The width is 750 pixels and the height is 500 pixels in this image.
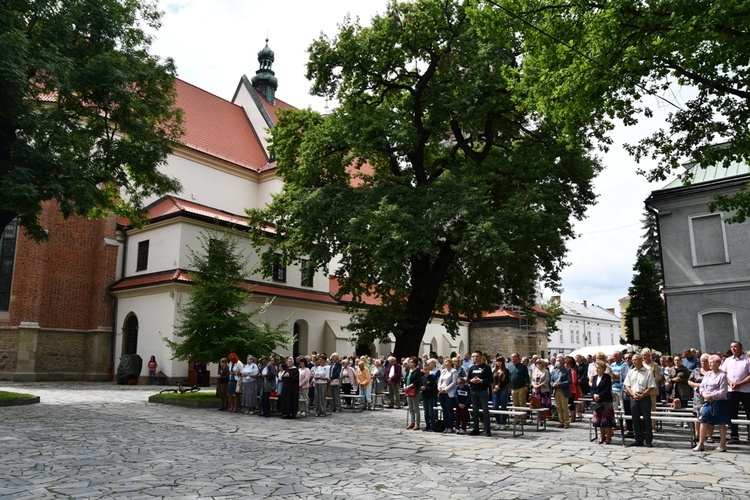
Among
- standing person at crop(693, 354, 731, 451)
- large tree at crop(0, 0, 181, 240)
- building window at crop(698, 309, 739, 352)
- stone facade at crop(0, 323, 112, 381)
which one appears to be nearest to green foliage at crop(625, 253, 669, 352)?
building window at crop(698, 309, 739, 352)

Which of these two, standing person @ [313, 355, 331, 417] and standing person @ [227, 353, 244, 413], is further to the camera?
standing person @ [227, 353, 244, 413]

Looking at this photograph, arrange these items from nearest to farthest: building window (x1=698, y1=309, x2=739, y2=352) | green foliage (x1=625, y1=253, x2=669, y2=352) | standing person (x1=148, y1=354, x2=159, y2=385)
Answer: building window (x1=698, y1=309, x2=739, y2=352), standing person (x1=148, y1=354, x2=159, y2=385), green foliage (x1=625, y1=253, x2=669, y2=352)

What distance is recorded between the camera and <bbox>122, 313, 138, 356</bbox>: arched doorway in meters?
29.7

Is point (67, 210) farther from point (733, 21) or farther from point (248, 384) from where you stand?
point (733, 21)

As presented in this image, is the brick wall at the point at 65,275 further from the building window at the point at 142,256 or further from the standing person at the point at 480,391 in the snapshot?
the standing person at the point at 480,391

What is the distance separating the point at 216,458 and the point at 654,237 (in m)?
40.5

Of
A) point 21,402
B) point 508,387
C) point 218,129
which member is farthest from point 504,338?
point 21,402

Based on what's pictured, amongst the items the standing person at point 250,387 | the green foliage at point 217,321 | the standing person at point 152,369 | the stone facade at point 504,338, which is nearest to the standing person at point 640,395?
the standing person at point 250,387

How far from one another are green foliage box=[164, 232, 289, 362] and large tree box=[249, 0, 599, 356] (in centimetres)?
363

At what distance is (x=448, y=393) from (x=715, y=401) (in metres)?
5.27

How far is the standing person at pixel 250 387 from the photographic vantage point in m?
17.2

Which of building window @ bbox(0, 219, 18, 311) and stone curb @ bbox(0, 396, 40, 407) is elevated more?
building window @ bbox(0, 219, 18, 311)

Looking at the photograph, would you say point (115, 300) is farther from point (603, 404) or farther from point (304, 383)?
point (603, 404)

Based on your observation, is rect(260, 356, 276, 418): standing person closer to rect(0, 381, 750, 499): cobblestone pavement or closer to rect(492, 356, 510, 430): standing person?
rect(0, 381, 750, 499): cobblestone pavement
